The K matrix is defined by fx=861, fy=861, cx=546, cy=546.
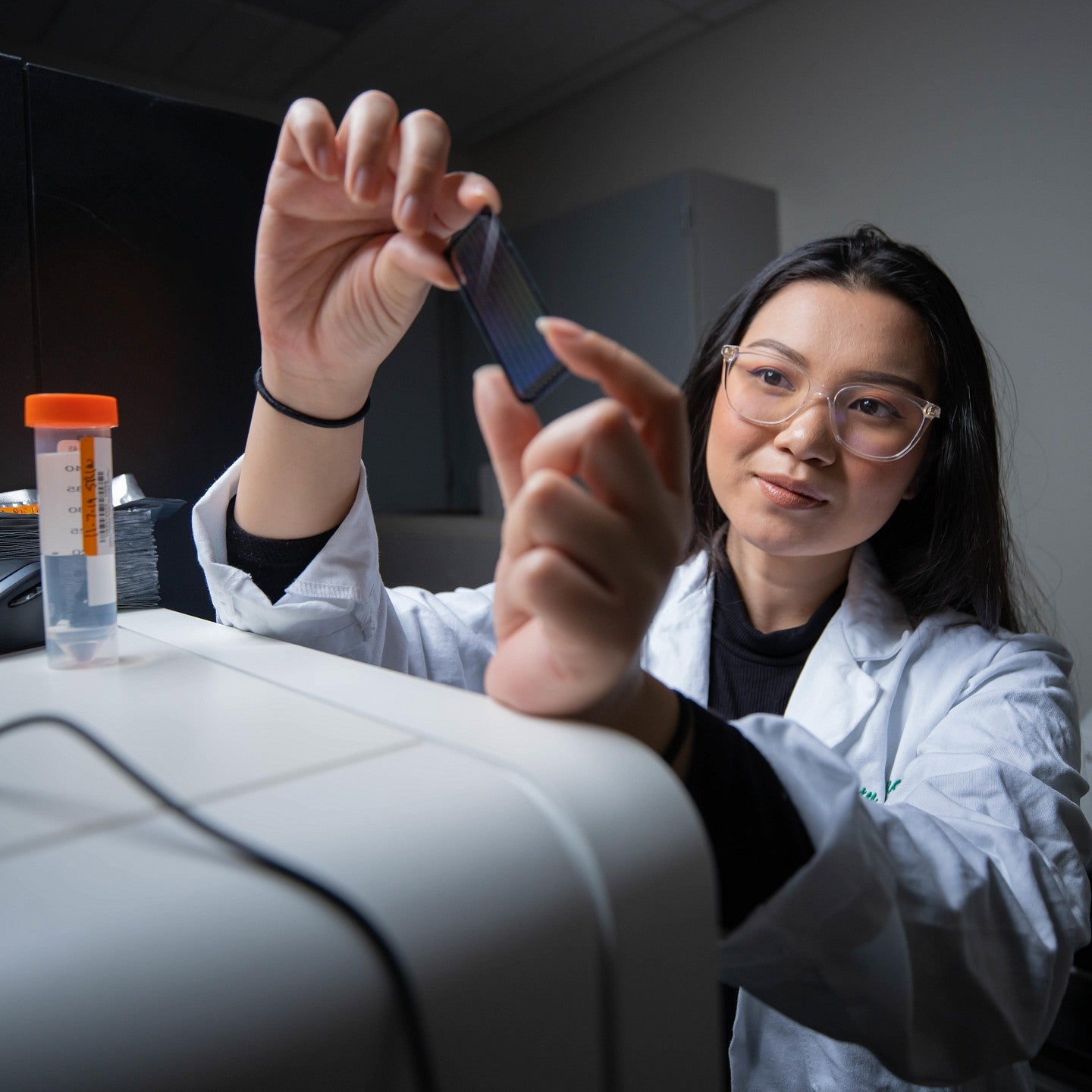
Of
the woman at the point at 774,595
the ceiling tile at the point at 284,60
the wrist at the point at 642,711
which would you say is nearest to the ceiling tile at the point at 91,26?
the ceiling tile at the point at 284,60

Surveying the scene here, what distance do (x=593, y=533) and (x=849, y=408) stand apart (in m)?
0.66

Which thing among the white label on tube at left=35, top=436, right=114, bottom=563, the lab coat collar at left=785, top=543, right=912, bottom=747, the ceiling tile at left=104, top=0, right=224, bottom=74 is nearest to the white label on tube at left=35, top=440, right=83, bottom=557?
the white label on tube at left=35, top=436, right=114, bottom=563

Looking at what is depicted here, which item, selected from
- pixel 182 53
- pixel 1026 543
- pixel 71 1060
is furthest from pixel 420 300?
pixel 182 53

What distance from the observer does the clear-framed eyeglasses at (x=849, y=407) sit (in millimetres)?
954

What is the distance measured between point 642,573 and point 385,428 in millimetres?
3592

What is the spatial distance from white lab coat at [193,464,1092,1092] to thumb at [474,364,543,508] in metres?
0.23

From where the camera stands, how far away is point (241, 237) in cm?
121

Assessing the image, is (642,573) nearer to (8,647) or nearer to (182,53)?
(8,647)

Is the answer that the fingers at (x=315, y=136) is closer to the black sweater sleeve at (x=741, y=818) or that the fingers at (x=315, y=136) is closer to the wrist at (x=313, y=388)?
the wrist at (x=313, y=388)

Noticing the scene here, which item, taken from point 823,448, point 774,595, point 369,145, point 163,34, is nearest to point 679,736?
point 369,145

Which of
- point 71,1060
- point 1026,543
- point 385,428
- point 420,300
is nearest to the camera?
point 71,1060

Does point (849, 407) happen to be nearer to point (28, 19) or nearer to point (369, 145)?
point (369, 145)

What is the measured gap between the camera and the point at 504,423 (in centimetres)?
47

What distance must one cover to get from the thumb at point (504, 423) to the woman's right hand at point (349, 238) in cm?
12
